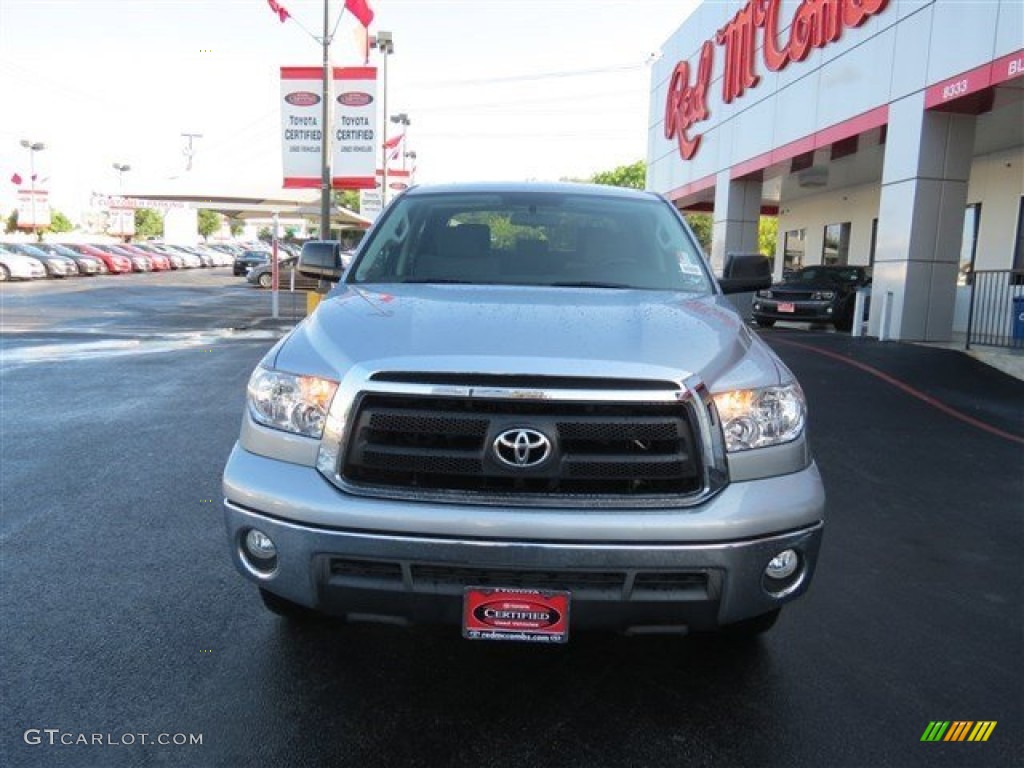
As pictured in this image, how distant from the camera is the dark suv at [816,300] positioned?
17.2m

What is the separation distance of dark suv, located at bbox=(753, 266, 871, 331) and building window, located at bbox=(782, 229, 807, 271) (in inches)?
474

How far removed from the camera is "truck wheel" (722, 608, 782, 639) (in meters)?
3.12

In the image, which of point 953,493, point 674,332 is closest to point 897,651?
point 674,332

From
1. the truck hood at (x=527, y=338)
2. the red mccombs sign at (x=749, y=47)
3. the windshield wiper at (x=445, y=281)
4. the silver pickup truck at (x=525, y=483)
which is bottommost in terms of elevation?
the silver pickup truck at (x=525, y=483)

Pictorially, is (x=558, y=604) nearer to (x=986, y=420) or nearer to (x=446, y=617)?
(x=446, y=617)

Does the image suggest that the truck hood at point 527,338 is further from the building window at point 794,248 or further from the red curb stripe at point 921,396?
the building window at point 794,248

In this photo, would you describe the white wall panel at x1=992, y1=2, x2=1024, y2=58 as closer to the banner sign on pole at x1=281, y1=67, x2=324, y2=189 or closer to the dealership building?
the dealership building

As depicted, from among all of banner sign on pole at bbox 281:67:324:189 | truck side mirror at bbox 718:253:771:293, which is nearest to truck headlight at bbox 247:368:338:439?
truck side mirror at bbox 718:253:771:293

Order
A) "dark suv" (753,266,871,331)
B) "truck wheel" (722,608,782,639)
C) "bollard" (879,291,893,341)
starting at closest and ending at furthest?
"truck wheel" (722,608,782,639), "bollard" (879,291,893,341), "dark suv" (753,266,871,331)

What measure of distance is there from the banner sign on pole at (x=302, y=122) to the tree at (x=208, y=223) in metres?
110

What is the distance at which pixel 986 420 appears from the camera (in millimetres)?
8141

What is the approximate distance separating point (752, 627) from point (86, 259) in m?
45.1

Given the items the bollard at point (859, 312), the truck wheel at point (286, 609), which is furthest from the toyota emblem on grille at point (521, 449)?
the bollard at point (859, 312)

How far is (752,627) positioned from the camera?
317 cm
